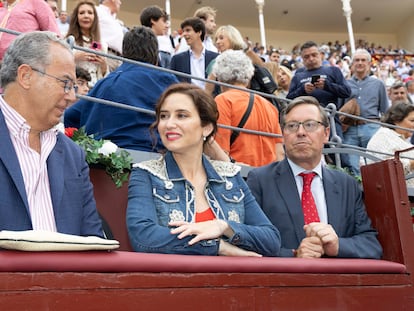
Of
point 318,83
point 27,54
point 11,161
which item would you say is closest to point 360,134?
point 318,83

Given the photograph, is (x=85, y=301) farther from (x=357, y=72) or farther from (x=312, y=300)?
(x=357, y=72)

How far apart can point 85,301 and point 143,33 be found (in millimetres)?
2376

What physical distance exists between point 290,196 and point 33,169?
1.20 metres

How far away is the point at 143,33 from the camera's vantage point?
11.2ft

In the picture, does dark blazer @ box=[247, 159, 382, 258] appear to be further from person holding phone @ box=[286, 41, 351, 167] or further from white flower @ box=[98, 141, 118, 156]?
person holding phone @ box=[286, 41, 351, 167]

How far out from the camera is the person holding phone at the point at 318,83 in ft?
16.9

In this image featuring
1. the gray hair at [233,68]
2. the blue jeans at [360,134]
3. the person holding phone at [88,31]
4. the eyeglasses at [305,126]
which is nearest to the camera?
the eyeglasses at [305,126]

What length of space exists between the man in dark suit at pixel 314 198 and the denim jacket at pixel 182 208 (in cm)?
28

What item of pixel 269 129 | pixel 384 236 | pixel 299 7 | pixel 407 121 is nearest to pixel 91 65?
pixel 269 129

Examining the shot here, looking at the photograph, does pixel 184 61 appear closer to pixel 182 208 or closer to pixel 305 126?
pixel 305 126

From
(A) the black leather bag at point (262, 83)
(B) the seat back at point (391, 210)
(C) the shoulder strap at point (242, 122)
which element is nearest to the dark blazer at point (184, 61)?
(A) the black leather bag at point (262, 83)

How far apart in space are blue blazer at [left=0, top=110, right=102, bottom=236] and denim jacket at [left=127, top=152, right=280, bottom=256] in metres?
0.17

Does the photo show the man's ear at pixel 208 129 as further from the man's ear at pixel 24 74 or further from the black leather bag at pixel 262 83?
the black leather bag at pixel 262 83

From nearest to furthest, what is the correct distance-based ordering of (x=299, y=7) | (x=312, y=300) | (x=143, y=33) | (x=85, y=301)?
(x=85, y=301), (x=312, y=300), (x=143, y=33), (x=299, y=7)
